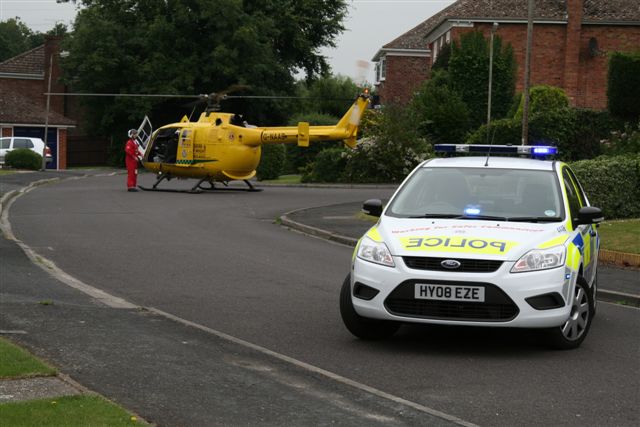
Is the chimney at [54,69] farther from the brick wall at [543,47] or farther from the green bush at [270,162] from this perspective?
the brick wall at [543,47]

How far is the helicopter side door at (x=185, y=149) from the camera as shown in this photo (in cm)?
3544

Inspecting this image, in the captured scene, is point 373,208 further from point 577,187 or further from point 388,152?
point 388,152

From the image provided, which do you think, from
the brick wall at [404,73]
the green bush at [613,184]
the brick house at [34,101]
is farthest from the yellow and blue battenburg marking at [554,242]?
the brick wall at [404,73]

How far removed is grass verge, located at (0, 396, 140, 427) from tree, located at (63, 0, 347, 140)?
5533 centimetres

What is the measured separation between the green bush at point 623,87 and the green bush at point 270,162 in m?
15.0

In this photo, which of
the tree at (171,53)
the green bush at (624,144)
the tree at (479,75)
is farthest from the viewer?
the tree at (171,53)

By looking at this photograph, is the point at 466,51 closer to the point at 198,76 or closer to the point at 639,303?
the point at 198,76

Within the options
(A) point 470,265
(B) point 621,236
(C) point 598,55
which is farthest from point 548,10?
(A) point 470,265

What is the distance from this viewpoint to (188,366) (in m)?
8.05

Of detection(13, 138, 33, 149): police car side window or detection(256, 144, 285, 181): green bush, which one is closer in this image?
detection(256, 144, 285, 181): green bush

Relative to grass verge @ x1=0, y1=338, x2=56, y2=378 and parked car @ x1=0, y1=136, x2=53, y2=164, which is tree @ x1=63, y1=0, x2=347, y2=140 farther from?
grass verge @ x1=0, y1=338, x2=56, y2=378

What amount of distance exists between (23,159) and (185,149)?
61.0ft

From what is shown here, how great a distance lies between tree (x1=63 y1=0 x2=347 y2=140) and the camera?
204 ft

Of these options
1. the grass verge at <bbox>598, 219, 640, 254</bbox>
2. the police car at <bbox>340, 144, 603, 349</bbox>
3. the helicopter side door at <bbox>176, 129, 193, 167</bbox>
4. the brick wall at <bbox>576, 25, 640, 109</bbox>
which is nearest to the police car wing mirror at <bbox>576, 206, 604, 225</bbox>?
the police car at <bbox>340, 144, 603, 349</bbox>
